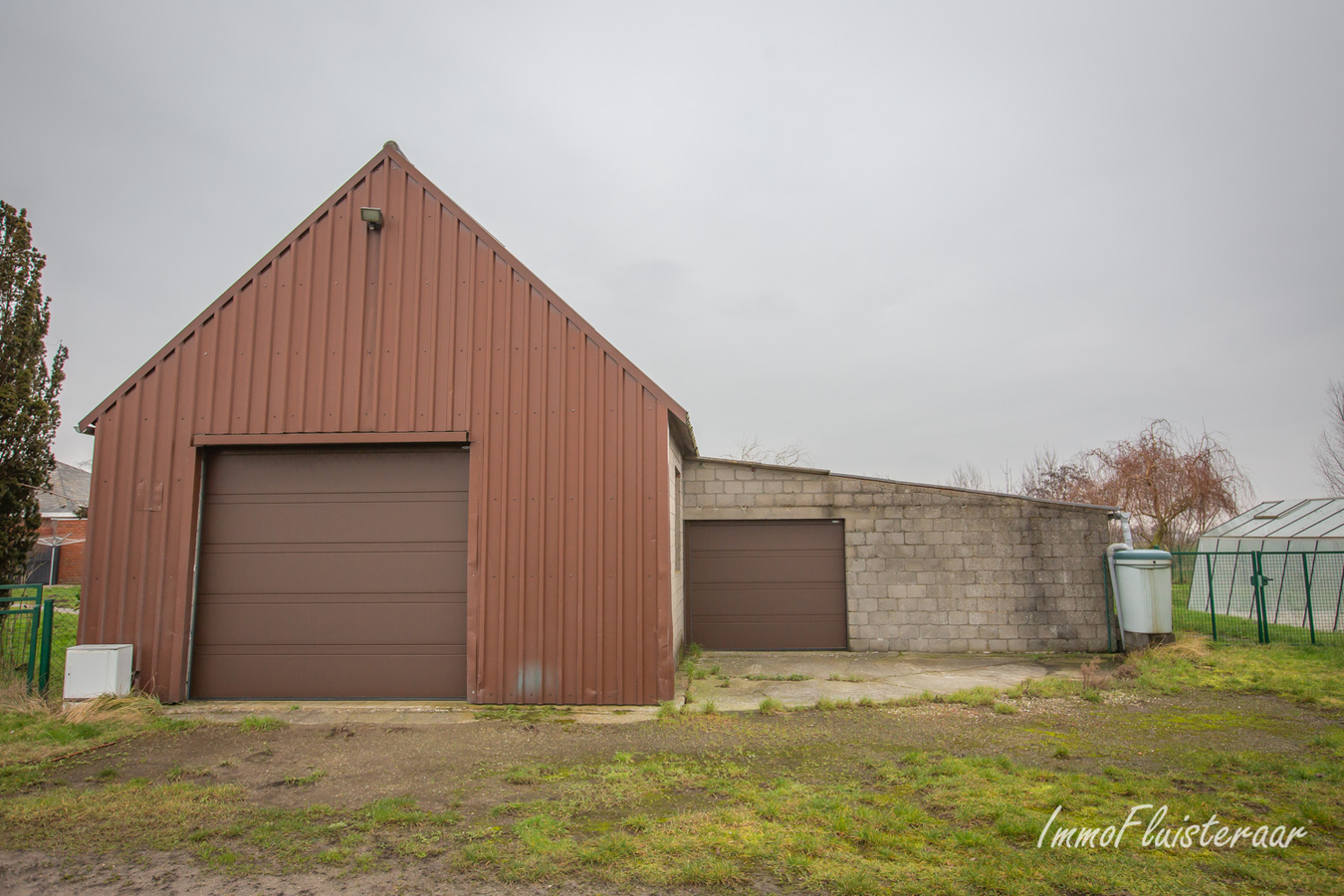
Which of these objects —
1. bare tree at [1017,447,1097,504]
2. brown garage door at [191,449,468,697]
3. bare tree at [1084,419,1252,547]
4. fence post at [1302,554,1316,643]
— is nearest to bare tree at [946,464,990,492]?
bare tree at [1017,447,1097,504]

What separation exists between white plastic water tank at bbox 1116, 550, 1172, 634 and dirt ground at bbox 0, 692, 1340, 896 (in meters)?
2.93

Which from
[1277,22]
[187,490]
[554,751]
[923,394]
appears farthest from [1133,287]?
[187,490]

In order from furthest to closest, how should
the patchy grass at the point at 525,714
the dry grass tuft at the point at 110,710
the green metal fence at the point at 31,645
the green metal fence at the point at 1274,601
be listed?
1. the green metal fence at the point at 1274,601
2. the green metal fence at the point at 31,645
3. the patchy grass at the point at 525,714
4. the dry grass tuft at the point at 110,710

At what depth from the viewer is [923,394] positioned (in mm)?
27906

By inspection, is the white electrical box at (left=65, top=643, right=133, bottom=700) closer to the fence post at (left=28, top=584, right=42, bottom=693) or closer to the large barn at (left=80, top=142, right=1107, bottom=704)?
the large barn at (left=80, top=142, right=1107, bottom=704)

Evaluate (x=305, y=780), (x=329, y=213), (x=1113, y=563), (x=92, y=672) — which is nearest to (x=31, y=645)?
(x=92, y=672)

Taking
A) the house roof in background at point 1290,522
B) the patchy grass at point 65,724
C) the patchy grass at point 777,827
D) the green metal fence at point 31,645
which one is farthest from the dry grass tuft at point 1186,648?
the green metal fence at point 31,645

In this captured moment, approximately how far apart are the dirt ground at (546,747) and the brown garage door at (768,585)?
13.0ft

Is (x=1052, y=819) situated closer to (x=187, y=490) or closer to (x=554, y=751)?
(x=554, y=751)

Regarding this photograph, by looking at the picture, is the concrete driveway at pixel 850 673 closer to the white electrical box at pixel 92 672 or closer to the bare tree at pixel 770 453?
the white electrical box at pixel 92 672

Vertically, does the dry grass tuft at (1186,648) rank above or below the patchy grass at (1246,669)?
above

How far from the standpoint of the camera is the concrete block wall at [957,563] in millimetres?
10945

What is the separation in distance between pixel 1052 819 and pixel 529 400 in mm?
5864

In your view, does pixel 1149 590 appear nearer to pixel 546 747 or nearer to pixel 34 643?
pixel 546 747
